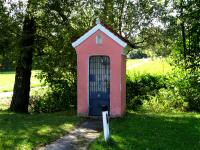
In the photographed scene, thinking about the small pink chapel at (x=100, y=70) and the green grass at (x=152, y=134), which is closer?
the green grass at (x=152, y=134)

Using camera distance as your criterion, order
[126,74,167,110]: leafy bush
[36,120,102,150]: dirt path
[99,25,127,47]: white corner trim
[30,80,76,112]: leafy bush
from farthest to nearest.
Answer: [126,74,167,110]: leafy bush
[30,80,76,112]: leafy bush
[99,25,127,47]: white corner trim
[36,120,102,150]: dirt path

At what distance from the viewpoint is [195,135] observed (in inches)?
512

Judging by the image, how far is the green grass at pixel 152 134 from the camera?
11.3m

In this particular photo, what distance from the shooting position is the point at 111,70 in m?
16.9

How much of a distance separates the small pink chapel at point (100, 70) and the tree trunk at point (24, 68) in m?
4.78

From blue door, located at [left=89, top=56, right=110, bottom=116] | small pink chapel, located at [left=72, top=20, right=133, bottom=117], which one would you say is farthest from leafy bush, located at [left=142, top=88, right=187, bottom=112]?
blue door, located at [left=89, top=56, right=110, bottom=116]

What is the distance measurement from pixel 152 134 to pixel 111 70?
444 centimetres

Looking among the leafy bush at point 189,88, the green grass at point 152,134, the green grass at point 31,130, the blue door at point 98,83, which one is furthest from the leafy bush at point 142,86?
the green grass at point 31,130

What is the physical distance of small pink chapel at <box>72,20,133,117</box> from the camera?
1667 centimetres

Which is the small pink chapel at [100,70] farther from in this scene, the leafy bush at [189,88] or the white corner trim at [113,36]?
the leafy bush at [189,88]

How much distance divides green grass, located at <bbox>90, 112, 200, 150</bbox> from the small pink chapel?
3.23 feet

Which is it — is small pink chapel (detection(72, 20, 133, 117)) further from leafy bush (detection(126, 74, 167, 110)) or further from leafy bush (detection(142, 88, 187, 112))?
leafy bush (detection(126, 74, 167, 110))

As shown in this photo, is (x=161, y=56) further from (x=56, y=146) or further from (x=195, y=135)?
(x=56, y=146)

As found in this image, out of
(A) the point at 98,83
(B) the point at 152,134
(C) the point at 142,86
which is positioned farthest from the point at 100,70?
(C) the point at 142,86
